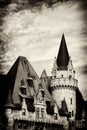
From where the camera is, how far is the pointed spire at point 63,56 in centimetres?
883

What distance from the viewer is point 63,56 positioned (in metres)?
9.11

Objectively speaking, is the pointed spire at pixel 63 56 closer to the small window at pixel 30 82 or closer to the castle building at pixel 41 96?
the castle building at pixel 41 96

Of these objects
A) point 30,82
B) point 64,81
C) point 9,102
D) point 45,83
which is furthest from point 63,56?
point 9,102

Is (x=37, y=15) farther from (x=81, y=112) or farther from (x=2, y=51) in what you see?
(x=81, y=112)

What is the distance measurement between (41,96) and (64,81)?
1.93ft

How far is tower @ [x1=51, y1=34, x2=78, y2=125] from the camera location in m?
8.99

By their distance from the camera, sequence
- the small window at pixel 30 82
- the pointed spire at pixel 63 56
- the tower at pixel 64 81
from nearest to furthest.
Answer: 1. the pointed spire at pixel 63 56
2. the tower at pixel 64 81
3. the small window at pixel 30 82

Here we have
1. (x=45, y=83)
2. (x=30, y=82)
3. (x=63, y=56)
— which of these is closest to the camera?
(x=63, y=56)

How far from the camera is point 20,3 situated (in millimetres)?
9086

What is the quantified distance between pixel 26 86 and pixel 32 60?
586 mm

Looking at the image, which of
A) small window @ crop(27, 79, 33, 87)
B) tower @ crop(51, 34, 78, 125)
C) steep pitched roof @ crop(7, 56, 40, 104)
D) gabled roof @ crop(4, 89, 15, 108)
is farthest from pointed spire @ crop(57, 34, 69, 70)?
gabled roof @ crop(4, 89, 15, 108)

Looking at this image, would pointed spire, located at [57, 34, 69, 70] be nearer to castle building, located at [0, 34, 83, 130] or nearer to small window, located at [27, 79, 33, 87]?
castle building, located at [0, 34, 83, 130]

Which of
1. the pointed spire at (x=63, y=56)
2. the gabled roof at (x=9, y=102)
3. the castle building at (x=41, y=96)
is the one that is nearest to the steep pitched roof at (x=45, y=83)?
the castle building at (x=41, y=96)

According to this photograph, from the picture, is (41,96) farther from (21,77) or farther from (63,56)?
(63,56)
